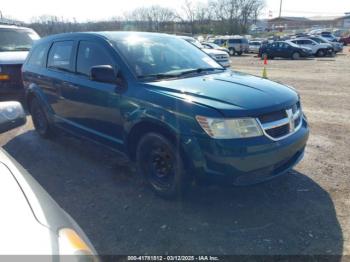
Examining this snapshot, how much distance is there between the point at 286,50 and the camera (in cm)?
→ 2653

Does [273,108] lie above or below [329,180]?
above

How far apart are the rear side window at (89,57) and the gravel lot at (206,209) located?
1.39 meters

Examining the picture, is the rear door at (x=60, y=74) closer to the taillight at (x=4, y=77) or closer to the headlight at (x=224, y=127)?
the headlight at (x=224, y=127)

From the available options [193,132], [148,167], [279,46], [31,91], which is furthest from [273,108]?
[279,46]

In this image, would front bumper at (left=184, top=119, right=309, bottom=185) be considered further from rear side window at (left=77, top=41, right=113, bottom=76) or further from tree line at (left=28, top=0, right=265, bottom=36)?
tree line at (left=28, top=0, right=265, bottom=36)

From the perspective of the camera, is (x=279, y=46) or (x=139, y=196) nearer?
(x=139, y=196)

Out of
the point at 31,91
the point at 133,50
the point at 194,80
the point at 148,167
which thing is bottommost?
the point at 148,167

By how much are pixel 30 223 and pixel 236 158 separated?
1.89 m

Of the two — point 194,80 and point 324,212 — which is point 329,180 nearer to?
point 324,212

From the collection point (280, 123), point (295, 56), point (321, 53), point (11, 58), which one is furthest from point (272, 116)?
point (321, 53)

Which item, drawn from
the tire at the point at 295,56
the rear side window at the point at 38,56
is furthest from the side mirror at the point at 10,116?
the tire at the point at 295,56

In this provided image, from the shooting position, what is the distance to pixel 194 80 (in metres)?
3.66

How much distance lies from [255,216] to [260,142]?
835 millimetres

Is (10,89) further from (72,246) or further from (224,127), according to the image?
(72,246)
